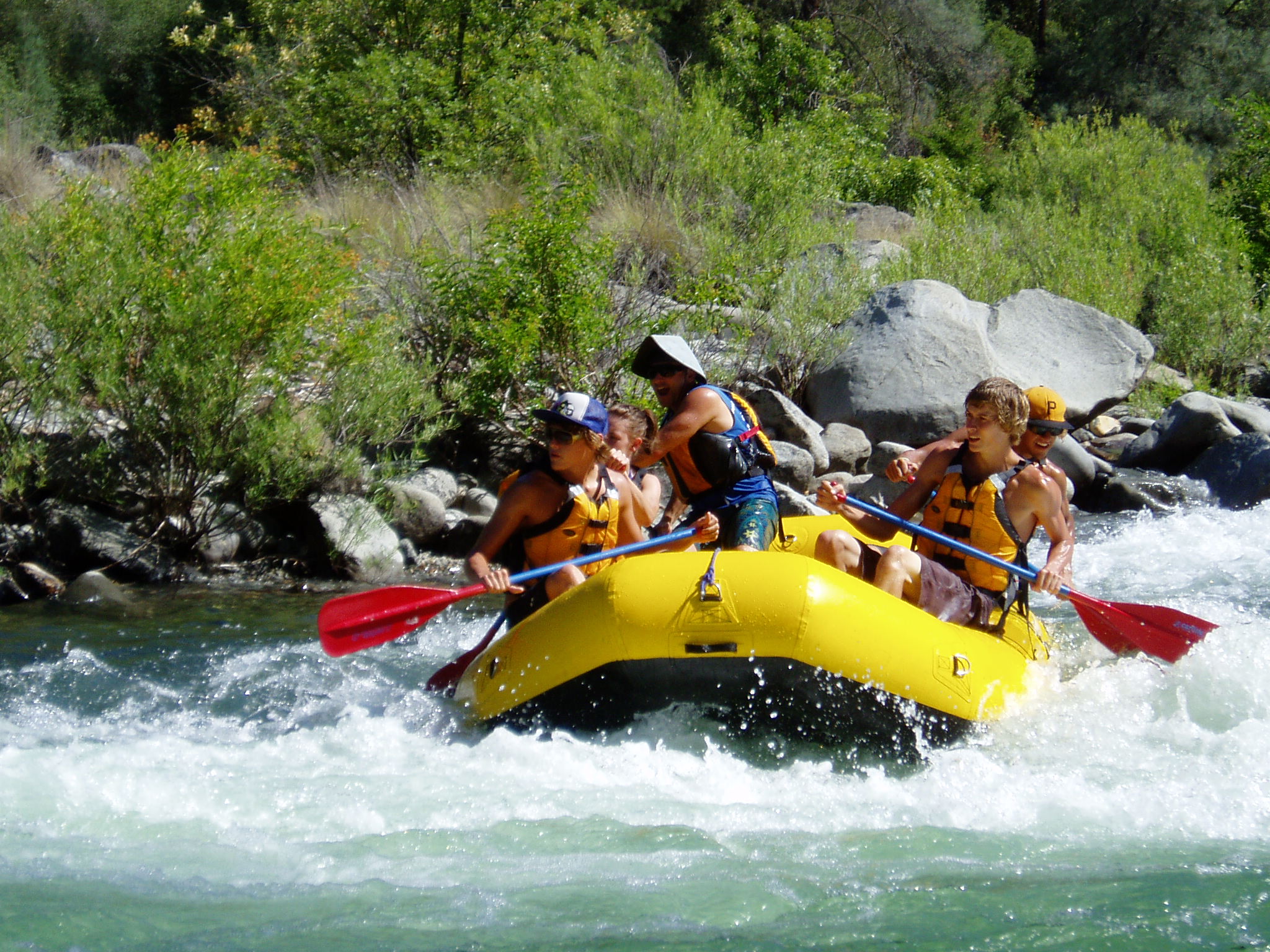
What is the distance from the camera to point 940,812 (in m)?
3.54

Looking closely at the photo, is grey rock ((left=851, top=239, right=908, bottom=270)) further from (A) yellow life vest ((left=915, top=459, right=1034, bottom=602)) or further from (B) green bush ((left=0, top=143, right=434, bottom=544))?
(A) yellow life vest ((left=915, top=459, right=1034, bottom=602))

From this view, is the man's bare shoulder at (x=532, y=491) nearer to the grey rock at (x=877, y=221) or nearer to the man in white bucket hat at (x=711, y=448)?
the man in white bucket hat at (x=711, y=448)

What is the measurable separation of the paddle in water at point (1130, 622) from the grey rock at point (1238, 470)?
5.71 m

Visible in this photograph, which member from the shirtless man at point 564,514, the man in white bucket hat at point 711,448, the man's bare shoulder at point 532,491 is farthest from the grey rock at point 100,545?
the man in white bucket hat at point 711,448

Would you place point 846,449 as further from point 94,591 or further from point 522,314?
point 94,591

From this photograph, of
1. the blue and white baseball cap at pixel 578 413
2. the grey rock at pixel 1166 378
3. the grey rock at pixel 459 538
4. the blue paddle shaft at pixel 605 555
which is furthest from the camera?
the grey rock at pixel 1166 378

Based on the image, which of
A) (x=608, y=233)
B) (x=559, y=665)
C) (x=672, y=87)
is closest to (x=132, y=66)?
(x=672, y=87)

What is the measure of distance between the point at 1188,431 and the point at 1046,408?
6685mm

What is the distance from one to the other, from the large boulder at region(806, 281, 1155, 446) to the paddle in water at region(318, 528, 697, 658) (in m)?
6.44

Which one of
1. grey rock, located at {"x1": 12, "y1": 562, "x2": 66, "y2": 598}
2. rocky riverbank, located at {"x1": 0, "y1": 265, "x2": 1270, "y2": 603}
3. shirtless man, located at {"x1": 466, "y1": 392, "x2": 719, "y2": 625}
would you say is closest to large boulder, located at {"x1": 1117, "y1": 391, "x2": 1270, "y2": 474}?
rocky riverbank, located at {"x1": 0, "y1": 265, "x2": 1270, "y2": 603}

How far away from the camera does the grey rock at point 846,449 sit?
1002 centimetres

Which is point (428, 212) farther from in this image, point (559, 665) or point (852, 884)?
point (852, 884)

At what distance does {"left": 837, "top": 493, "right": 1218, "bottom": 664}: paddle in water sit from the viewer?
4.44 m

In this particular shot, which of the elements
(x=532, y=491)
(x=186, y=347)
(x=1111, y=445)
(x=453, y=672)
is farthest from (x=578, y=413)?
(x=1111, y=445)
